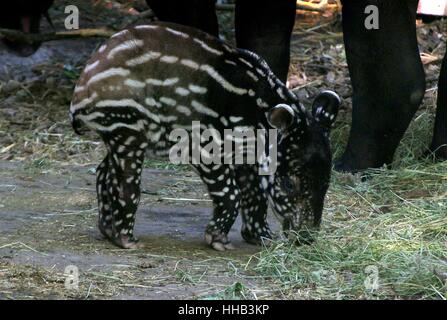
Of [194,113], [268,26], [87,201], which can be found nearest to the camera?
[194,113]

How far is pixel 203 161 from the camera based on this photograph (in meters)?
6.39

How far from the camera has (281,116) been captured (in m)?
6.27

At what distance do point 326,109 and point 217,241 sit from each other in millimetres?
1001

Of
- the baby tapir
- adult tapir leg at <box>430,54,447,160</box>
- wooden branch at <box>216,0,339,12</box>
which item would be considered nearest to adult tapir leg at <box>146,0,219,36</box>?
adult tapir leg at <box>430,54,447,160</box>

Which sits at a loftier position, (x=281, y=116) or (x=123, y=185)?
(x=281, y=116)

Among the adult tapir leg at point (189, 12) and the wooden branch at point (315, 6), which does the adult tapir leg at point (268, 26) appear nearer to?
the adult tapir leg at point (189, 12)

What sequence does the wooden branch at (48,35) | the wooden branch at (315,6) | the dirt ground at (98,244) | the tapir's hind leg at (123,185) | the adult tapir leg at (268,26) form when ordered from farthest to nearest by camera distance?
the wooden branch at (315,6) → the wooden branch at (48,35) → the adult tapir leg at (268,26) → the tapir's hind leg at (123,185) → the dirt ground at (98,244)

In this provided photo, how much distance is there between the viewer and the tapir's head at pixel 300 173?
20.8 feet

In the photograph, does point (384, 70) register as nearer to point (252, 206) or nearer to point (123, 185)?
point (252, 206)

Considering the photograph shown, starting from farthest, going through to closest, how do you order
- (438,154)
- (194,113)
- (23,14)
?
(23,14) < (438,154) < (194,113)

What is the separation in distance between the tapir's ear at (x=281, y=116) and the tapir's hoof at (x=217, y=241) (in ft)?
2.50

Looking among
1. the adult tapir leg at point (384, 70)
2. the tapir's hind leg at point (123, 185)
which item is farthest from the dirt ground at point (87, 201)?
the adult tapir leg at point (384, 70)

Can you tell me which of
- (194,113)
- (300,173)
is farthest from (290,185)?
(194,113)
